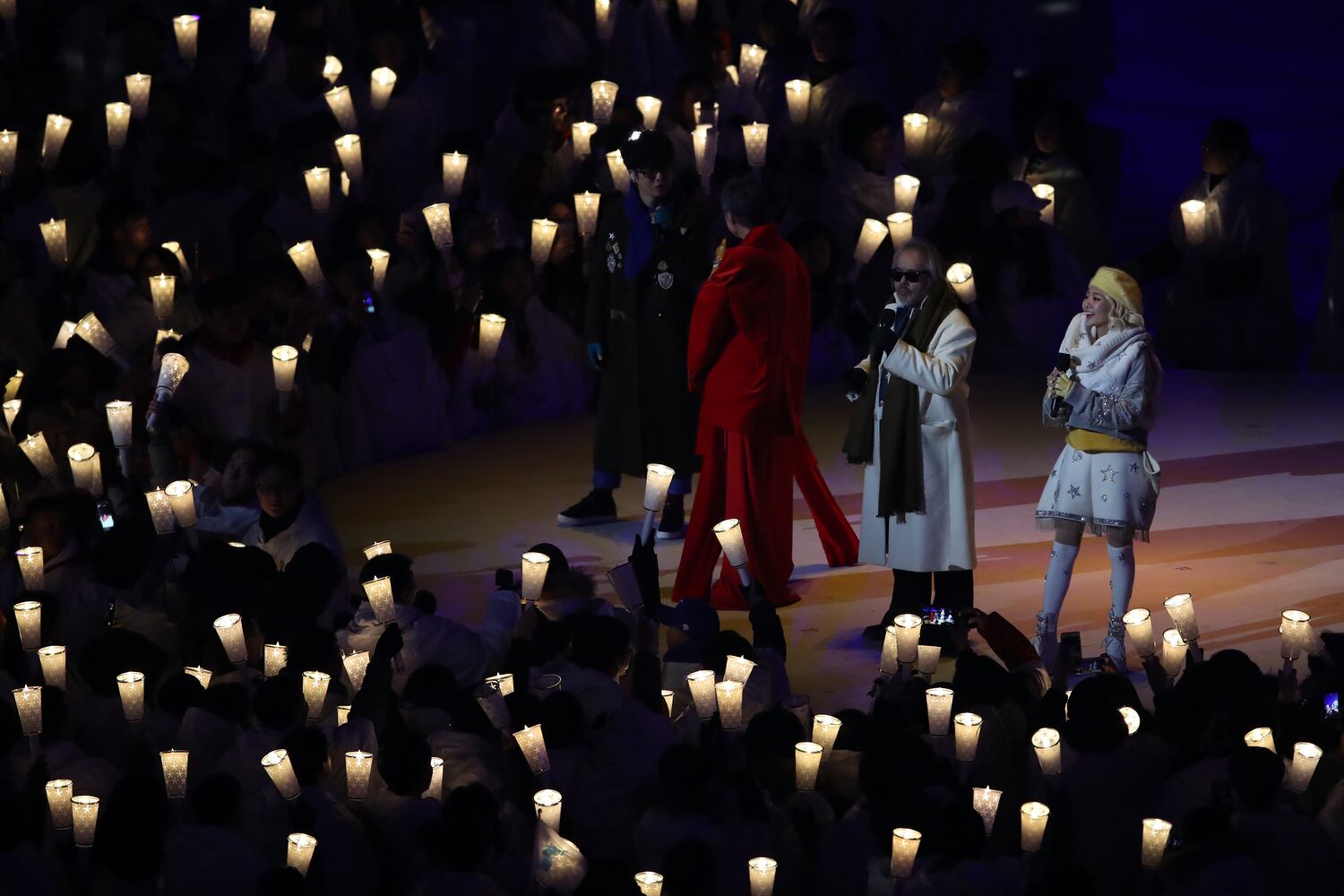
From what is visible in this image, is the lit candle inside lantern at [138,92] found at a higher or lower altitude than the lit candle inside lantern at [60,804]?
higher

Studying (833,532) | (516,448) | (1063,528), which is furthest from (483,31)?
(1063,528)

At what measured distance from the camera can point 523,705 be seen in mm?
5980

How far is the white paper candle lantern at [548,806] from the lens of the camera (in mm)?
5508

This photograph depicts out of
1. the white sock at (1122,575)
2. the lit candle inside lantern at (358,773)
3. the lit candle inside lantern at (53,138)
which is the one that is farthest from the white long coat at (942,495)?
the lit candle inside lantern at (53,138)

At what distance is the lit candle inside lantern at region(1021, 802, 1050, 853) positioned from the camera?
5.62m

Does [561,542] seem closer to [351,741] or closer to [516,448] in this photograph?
[516,448]

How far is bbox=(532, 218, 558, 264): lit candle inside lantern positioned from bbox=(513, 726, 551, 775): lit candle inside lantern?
18.1ft

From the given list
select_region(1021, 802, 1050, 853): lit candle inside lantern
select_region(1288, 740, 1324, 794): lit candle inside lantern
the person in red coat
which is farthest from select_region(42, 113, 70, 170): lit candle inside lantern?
select_region(1288, 740, 1324, 794): lit candle inside lantern

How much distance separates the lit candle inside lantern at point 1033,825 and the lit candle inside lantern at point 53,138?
6934 millimetres

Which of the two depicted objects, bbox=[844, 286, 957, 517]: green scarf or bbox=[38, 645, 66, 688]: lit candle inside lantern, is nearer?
bbox=[38, 645, 66, 688]: lit candle inside lantern

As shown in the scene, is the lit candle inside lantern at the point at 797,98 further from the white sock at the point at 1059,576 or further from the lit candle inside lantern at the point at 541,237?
the white sock at the point at 1059,576

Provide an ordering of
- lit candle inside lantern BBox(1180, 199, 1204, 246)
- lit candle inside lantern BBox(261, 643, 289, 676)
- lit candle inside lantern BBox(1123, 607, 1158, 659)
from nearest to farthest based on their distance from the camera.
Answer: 1. lit candle inside lantern BBox(261, 643, 289, 676)
2. lit candle inside lantern BBox(1123, 607, 1158, 659)
3. lit candle inside lantern BBox(1180, 199, 1204, 246)

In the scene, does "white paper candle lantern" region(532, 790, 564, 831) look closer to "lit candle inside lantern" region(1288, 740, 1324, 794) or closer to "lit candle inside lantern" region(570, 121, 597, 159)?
"lit candle inside lantern" region(1288, 740, 1324, 794)

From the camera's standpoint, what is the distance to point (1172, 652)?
6.93 m
